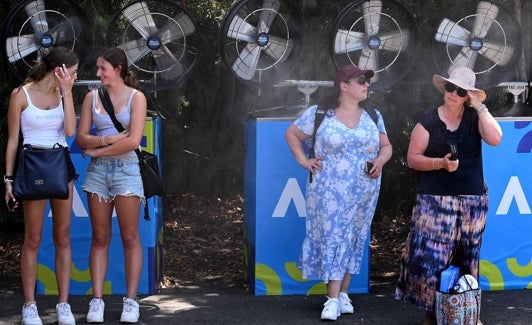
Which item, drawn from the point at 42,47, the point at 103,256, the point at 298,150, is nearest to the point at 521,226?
the point at 298,150

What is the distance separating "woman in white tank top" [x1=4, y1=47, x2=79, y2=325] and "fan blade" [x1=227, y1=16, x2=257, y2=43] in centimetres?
143

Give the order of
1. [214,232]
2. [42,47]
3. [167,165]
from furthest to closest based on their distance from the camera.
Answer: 1. [167,165]
2. [214,232]
3. [42,47]

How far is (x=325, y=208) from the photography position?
605cm

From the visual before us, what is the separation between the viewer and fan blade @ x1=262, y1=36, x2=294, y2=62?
6.96m

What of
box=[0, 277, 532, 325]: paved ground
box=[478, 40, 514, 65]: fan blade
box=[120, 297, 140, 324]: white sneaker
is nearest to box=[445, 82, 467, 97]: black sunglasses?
box=[0, 277, 532, 325]: paved ground

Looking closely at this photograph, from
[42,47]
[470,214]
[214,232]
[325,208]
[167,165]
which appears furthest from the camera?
[167,165]

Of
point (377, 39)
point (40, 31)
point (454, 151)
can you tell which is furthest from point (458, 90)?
point (40, 31)

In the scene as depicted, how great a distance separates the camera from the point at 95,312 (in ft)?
19.4

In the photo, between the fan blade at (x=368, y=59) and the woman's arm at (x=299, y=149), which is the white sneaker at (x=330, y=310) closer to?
the woman's arm at (x=299, y=149)

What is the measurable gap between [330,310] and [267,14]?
2198 mm

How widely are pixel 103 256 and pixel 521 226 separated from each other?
2.93 m

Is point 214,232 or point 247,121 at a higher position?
point 247,121

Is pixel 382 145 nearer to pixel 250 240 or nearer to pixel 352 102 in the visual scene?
pixel 352 102

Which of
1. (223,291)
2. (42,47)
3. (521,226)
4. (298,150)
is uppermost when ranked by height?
(42,47)
